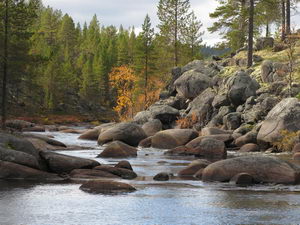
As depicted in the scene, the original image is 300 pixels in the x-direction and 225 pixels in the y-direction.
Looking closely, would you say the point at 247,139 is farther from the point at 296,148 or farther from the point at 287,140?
the point at 296,148

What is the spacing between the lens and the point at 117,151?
82.2ft

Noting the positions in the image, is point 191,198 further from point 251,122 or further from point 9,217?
point 251,122

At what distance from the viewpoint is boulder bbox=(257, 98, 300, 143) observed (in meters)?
27.2

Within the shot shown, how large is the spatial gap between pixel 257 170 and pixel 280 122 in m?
11.6

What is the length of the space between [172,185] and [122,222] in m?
5.40

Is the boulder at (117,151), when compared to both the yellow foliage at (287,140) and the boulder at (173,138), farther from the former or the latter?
the yellow foliage at (287,140)

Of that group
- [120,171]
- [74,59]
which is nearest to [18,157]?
[120,171]

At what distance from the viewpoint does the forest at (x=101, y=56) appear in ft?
116

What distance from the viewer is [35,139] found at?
2561cm

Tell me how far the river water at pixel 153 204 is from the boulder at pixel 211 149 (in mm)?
7805

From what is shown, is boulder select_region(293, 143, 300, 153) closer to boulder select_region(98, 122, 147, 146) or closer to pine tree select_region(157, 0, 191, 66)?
boulder select_region(98, 122, 147, 146)

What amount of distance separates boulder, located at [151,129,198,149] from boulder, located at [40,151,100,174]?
1271 cm

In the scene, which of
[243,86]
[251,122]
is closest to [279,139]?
[251,122]

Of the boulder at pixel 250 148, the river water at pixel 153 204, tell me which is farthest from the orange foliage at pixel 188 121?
the river water at pixel 153 204
